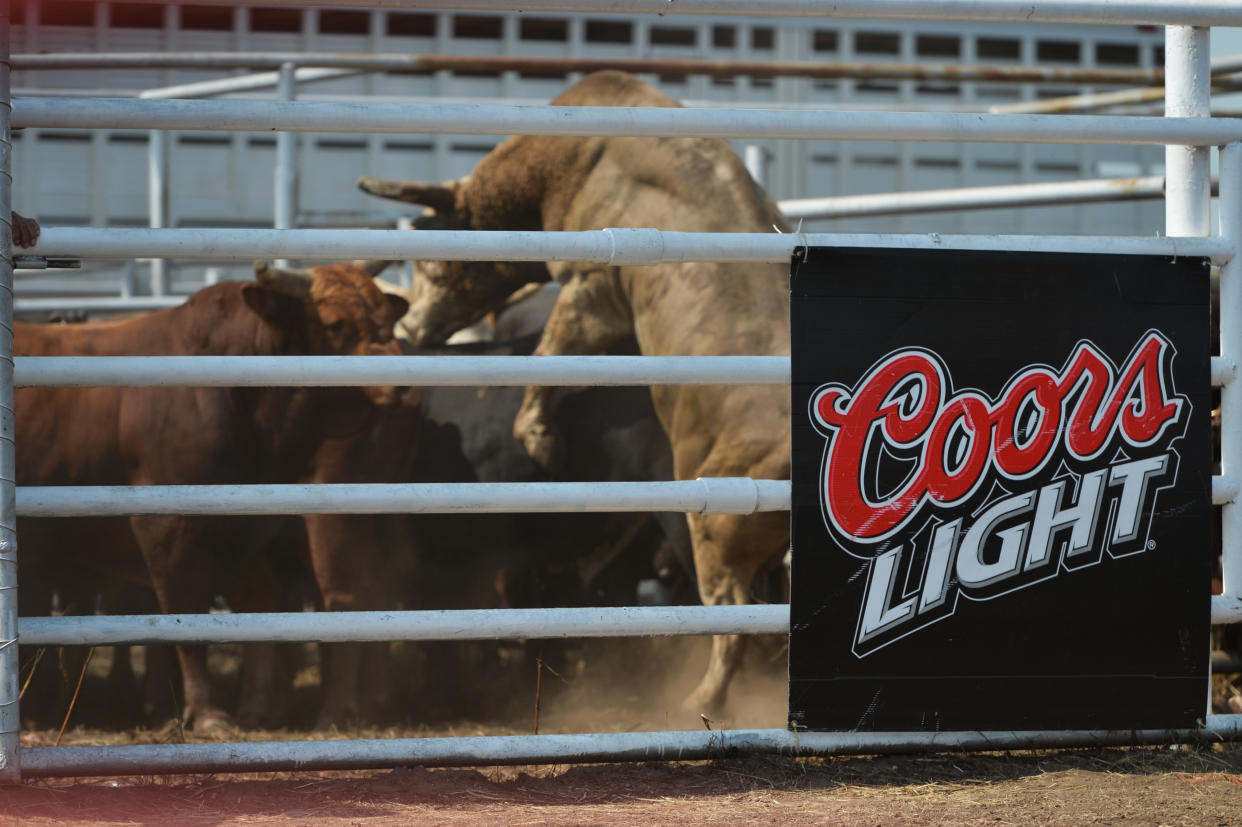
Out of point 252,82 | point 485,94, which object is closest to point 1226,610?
point 252,82

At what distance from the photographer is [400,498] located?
2.83 metres

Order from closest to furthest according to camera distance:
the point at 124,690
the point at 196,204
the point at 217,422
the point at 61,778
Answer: the point at 61,778 < the point at 217,422 < the point at 124,690 < the point at 196,204

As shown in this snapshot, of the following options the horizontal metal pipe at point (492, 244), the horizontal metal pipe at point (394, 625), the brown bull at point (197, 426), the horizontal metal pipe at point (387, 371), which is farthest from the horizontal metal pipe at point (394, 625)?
the brown bull at point (197, 426)

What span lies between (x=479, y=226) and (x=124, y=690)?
260cm

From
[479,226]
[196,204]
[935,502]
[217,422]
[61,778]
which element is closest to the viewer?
[61,778]

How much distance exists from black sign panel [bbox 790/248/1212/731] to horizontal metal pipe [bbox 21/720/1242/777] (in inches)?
1.7

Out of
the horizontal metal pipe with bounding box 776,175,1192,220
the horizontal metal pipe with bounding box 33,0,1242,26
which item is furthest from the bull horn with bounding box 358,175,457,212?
the horizontal metal pipe with bounding box 33,0,1242,26

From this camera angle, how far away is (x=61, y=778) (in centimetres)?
271

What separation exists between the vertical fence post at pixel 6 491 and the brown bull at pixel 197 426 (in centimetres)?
238

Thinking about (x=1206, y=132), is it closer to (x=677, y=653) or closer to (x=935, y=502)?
(x=935, y=502)

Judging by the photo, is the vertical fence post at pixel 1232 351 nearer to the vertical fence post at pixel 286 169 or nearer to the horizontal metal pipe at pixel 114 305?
the vertical fence post at pixel 286 169

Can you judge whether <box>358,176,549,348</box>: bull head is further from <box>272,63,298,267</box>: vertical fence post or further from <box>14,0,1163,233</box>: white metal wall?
<box>14,0,1163,233</box>: white metal wall

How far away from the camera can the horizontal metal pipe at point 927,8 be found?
9.38 ft

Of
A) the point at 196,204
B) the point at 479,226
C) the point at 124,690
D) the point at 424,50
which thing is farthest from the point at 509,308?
the point at 424,50
